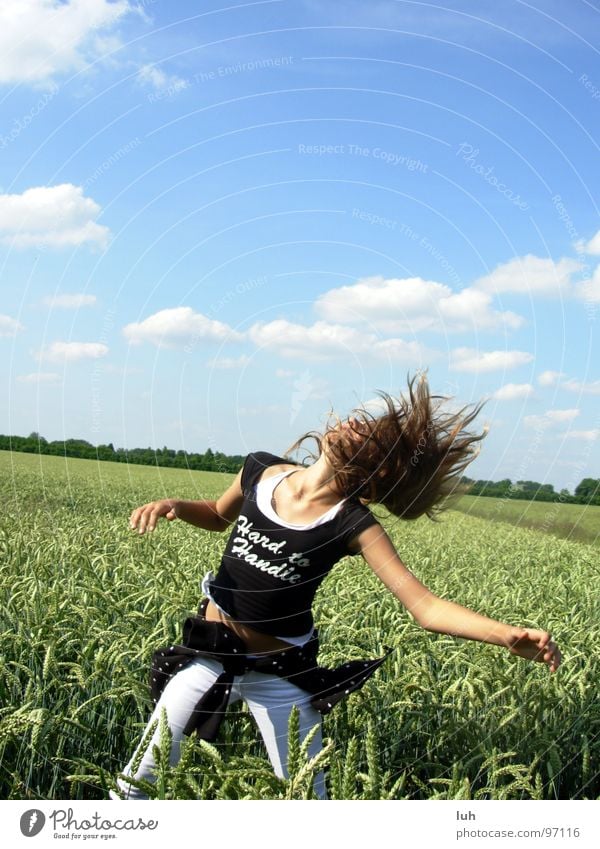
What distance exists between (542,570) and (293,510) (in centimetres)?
705

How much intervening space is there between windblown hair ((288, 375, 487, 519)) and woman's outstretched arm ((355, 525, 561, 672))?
0.20 m

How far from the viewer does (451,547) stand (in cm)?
1035

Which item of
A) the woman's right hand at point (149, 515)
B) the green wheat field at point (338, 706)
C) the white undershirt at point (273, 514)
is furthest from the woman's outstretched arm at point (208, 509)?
the green wheat field at point (338, 706)

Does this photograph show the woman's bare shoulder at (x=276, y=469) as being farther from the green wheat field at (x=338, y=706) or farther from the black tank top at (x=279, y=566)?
the green wheat field at (x=338, y=706)

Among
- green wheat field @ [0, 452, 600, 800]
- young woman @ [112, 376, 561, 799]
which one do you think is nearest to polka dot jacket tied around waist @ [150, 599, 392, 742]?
young woman @ [112, 376, 561, 799]

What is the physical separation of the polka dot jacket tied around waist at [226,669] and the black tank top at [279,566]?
0.11 meters

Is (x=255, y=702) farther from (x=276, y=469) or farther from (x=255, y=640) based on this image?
(x=276, y=469)

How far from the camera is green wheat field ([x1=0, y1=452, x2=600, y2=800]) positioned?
118 inches

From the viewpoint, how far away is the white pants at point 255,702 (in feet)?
10.5

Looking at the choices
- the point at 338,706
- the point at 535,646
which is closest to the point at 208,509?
the point at 338,706

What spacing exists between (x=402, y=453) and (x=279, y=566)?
0.67 m

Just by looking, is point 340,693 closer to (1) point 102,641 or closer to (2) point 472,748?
(2) point 472,748

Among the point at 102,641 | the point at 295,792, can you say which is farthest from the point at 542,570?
the point at 295,792

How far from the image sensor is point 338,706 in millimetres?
4113
